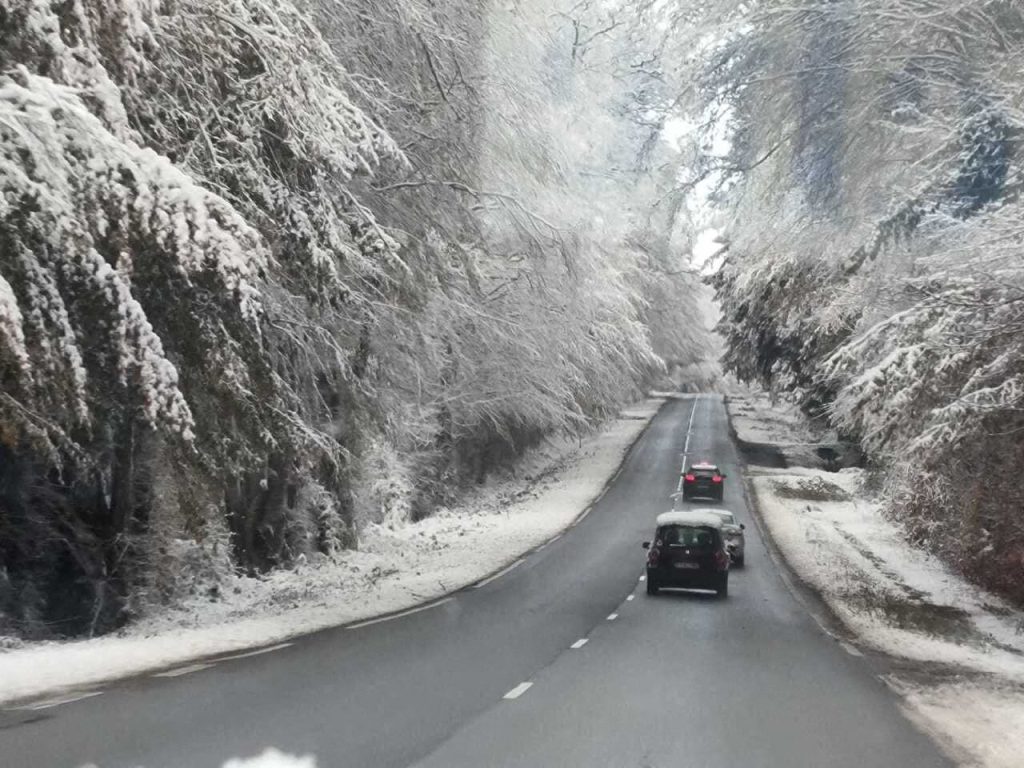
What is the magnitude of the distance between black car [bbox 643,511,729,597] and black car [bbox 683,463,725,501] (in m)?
23.7

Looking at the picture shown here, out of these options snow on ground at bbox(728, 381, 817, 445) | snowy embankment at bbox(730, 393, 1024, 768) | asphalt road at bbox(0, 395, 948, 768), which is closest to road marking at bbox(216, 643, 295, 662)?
asphalt road at bbox(0, 395, 948, 768)

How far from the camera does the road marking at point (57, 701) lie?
A: 33.3 feet

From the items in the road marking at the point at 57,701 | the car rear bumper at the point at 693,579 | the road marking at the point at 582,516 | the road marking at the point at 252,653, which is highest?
the road marking at the point at 57,701

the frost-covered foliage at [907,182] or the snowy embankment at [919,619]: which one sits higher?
the frost-covered foliage at [907,182]

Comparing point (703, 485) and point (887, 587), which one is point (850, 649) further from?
point (703, 485)

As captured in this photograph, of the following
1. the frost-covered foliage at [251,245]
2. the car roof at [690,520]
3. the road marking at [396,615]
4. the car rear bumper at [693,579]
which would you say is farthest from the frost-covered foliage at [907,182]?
the road marking at [396,615]

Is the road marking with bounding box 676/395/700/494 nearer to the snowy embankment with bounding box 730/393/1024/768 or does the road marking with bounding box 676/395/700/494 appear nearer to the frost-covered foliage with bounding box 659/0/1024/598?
the snowy embankment with bounding box 730/393/1024/768

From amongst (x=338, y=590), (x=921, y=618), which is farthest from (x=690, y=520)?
(x=338, y=590)

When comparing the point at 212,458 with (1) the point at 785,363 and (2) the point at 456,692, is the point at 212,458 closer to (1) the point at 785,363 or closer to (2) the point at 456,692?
(2) the point at 456,692

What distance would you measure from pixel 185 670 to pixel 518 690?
11.7 feet

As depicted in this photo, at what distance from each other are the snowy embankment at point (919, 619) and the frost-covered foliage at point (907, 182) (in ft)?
8.09

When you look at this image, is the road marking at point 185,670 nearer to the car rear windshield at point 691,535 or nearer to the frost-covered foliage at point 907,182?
the frost-covered foliage at point 907,182

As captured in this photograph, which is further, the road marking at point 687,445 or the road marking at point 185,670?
the road marking at point 687,445

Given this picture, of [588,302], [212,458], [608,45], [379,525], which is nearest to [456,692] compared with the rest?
[212,458]
